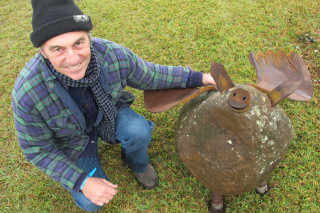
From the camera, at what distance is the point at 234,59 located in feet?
10.9

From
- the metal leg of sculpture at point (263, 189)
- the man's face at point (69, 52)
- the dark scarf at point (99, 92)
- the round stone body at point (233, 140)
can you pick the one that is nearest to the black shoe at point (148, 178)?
the dark scarf at point (99, 92)

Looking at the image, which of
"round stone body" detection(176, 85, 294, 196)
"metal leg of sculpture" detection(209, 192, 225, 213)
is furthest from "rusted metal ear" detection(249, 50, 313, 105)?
"metal leg of sculpture" detection(209, 192, 225, 213)

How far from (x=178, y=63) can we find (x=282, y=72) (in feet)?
4.91

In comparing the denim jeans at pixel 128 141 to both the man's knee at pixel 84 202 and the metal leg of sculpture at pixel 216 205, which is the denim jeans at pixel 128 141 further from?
the metal leg of sculpture at pixel 216 205

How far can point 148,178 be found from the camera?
2391 millimetres

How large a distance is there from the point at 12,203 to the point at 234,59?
281 cm

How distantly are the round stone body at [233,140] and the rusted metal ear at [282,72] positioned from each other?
396mm

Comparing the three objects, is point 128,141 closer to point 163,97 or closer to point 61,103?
point 163,97

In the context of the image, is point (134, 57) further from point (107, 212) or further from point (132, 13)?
point (132, 13)

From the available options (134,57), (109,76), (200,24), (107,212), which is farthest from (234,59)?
(107,212)

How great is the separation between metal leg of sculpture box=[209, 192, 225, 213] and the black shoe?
52 cm

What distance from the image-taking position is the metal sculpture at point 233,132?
4.81 ft

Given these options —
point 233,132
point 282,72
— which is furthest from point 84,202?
point 282,72

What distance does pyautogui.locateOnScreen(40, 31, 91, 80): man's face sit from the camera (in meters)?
1.47
